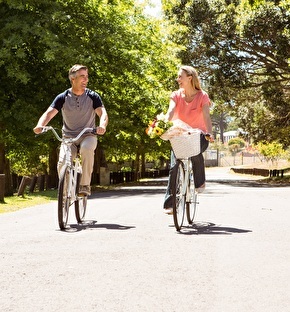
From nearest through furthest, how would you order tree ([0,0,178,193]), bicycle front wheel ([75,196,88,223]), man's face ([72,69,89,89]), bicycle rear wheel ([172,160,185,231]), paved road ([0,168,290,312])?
paved road ([0,168,290,312]), bicycle rear wheel ([172,160,185,231]), man's face ([72,69,89,89]), bicycle front wheel ([75,196,88,223]), tree ([0,0,178,193])

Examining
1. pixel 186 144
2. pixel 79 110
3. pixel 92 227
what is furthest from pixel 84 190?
pixel 186 144

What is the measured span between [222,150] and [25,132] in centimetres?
11678

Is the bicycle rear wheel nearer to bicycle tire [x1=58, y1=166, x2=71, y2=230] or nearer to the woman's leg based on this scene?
the woman's leg

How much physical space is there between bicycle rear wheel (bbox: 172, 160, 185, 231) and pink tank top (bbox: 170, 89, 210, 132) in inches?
22.0

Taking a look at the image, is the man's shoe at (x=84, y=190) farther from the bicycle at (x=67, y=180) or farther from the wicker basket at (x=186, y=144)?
the wicker basket at (x=186, y=144)

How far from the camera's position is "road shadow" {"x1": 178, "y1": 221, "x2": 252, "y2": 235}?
23.9 ft

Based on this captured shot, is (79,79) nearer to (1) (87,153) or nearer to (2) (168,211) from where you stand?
(1) (87,153)

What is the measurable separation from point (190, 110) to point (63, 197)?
6.09ft

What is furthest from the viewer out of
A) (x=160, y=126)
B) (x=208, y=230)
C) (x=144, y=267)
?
(x=208, y=230)

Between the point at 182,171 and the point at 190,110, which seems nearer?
the point at 182,171

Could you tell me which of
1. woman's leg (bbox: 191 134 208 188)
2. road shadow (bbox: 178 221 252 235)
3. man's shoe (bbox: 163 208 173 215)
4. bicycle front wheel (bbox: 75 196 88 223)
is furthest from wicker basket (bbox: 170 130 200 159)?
bicycle front wheel (bbox: 75 196 88 223)

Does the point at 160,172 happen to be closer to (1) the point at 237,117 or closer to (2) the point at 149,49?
(1) the point at 237,117

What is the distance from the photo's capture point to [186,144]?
7.23 m

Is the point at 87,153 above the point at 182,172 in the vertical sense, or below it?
above
